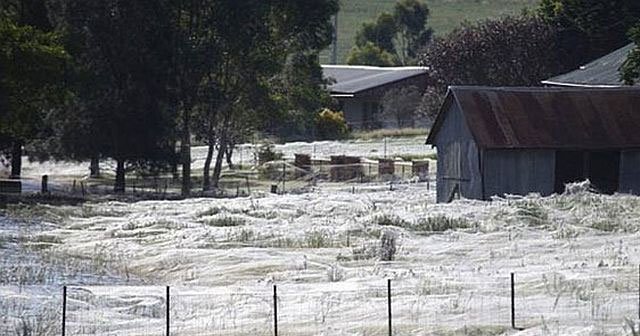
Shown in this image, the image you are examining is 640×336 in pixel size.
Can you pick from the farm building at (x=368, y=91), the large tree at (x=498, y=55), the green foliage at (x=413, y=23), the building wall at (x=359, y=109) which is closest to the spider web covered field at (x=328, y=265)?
the large tree at (x=498, y=55)

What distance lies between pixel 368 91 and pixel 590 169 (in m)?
51.0

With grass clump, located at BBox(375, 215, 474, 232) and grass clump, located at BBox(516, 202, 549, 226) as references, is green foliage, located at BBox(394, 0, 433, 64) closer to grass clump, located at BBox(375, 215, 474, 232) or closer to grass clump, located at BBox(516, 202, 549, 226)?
grass clump, located at BBox(516, 202, 549, 226)

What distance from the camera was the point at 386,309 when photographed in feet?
69.0

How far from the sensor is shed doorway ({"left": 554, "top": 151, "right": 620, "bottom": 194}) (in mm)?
43562

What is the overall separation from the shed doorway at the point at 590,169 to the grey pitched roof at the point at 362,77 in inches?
1904

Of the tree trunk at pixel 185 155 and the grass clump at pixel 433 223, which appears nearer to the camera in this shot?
the grass clump at pixel 433 223

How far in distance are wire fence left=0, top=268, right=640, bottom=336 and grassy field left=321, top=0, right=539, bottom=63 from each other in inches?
5135

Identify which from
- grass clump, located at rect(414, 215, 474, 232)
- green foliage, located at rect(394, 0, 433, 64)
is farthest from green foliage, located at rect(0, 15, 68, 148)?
green foliage, located at rect(394, 0, 433, 64)

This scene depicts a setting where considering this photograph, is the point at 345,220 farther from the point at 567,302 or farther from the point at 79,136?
the point at 79,136

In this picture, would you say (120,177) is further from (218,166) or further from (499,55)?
(499,55)

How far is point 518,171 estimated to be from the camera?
4319 cm

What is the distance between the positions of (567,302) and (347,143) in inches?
2289

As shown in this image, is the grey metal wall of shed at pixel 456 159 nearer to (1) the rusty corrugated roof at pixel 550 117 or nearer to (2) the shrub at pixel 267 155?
(1) the rusty corrugated roof at pixel 550 117

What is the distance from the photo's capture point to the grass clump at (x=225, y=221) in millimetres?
37000
